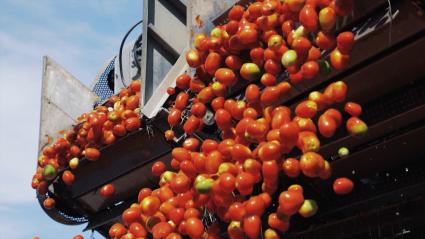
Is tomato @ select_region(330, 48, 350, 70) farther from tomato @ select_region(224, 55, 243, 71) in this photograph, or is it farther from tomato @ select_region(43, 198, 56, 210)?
tomato @ select_region(43, 198, 56, 210)

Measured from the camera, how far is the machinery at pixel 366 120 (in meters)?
4.73

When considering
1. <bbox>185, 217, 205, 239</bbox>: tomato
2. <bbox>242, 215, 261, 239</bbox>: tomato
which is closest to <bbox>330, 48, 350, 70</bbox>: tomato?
<bbox>242, 215, 261, 239</bbox>: tomato

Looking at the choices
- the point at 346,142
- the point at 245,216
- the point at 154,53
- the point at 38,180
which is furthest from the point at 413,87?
the point at 38,180

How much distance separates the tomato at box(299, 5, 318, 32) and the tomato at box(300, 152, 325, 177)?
103 centimetres

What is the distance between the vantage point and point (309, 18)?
15.6 feet

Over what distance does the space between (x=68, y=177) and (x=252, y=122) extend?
3.88 meters

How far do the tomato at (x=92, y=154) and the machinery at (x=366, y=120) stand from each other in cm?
11

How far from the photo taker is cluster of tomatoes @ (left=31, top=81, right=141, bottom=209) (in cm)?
719

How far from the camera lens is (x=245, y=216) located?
15.3 ft

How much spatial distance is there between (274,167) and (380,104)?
1319mm

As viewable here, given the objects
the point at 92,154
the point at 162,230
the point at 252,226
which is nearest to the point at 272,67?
the point at 252,226

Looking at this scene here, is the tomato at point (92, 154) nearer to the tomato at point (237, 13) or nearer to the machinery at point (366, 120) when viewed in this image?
the machinery at point (366, 120)

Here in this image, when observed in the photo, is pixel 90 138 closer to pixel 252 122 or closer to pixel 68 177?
pixel 68 177

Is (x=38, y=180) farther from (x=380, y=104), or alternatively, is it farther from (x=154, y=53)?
(x=380, y=104)
